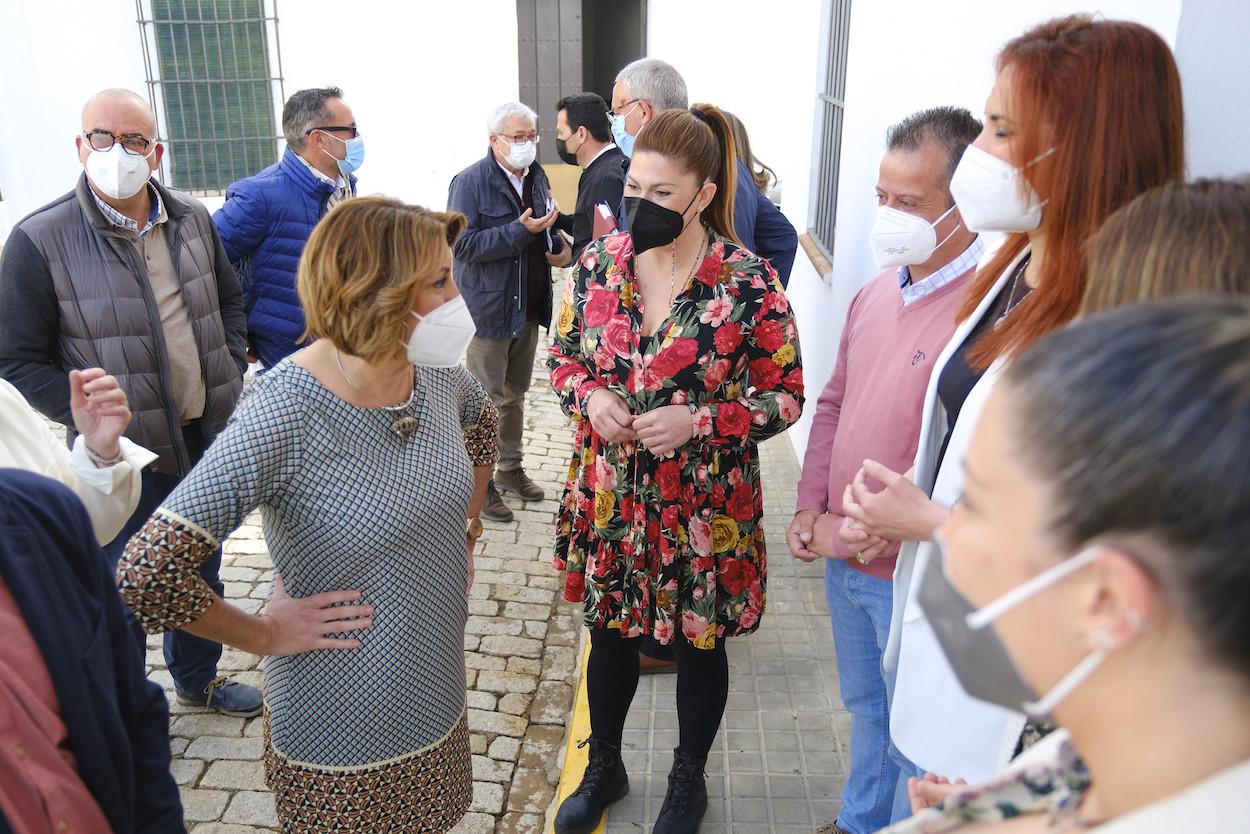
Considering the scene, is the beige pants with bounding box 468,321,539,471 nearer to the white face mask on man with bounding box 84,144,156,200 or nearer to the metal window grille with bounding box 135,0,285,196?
the white face mask on man with bounding box 84,144,156,200

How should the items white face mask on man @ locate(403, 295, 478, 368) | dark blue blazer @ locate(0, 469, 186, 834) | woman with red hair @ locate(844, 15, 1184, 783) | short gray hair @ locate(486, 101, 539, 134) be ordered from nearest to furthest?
dark blue blazer @ locate(0, 469, 186, 834)
woman with red hair @ locate(844, 15, 1184, 783)
white face mask on man @ locate(403, 295, 478, 368)
short gray hair @ locate(486, 101, 539, 134)

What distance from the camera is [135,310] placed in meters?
→ 3.36

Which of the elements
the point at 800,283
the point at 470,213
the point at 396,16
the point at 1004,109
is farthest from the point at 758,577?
the point at 396,16

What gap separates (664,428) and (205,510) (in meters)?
1.25

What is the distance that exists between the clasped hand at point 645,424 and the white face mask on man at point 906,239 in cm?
70

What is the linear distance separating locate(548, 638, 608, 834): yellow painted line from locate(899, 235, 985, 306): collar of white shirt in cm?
191

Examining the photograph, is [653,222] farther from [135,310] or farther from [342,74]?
[342,74]

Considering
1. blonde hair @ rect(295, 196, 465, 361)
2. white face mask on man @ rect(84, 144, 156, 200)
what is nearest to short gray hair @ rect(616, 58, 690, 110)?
white face mask on man @ rect(84, 144, 156, 200)

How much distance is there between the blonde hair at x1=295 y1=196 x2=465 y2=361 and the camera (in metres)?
2.17

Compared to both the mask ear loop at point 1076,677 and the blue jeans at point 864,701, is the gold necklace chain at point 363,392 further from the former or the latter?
the mask ear loop at point 1076,677

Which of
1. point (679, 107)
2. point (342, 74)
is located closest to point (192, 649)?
point (679, 107)

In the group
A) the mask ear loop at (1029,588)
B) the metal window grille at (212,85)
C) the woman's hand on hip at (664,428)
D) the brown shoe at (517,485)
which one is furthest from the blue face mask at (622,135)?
the metal window grille at (212,85)

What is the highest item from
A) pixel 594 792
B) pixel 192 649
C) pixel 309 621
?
pixel 309 621

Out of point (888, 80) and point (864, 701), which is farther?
point (888, 80)
